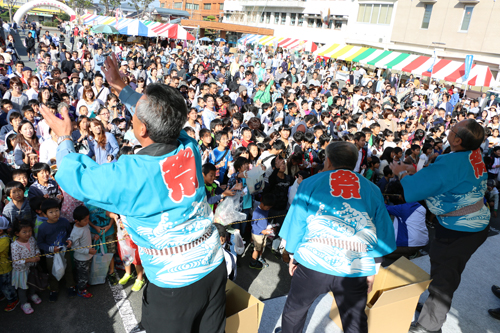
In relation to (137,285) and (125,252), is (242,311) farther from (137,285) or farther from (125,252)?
(125,252)

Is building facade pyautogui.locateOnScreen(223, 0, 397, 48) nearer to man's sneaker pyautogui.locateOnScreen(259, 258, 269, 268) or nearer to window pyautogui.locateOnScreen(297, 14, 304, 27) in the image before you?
window pyautogui.locateOnScreen(297, 14, 304, 27)

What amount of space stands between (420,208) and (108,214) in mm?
3778

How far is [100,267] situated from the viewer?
11.3 ft

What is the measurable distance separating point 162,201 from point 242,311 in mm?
1281

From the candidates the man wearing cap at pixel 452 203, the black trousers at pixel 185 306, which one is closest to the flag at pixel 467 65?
the man wearing cap at pixel 452 203

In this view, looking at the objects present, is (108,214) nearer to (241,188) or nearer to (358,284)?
(241,188)

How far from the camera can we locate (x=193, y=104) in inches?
300

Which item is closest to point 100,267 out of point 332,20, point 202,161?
point 202,161

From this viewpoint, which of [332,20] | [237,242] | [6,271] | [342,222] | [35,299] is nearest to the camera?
[342,222]

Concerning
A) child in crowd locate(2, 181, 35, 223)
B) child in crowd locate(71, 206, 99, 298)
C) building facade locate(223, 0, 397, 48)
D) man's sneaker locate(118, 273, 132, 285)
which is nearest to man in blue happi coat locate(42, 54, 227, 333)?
child in crowd locate(71, 206, 99, 298)

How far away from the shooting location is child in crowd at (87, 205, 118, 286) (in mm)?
3502

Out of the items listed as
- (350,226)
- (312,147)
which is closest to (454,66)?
(312,147)

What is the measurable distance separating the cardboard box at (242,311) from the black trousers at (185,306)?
604 mm

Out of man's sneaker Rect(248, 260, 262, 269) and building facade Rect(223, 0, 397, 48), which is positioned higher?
building facade Rect(223, 0, 397, 48)
